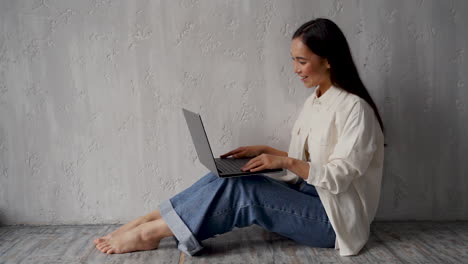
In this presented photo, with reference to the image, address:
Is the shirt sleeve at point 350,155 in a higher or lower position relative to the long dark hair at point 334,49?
lower

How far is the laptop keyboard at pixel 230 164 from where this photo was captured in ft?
5.78

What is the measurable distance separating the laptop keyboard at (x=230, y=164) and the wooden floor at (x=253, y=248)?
349 mm

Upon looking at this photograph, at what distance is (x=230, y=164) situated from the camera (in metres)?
1.89

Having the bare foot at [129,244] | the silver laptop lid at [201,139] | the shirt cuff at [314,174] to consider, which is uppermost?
the silver laptop lid at [201,139]

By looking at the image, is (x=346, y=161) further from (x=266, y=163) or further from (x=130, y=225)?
(x=130, y=225)

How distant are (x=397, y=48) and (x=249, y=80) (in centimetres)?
72

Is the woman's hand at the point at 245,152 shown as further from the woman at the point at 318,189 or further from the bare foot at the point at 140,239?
the bare foot at the point at 140,239

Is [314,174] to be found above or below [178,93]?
below

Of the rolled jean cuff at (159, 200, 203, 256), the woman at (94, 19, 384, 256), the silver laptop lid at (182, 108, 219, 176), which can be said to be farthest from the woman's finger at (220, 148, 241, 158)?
the rolled jean cuff at (159, 200, 203, 256)

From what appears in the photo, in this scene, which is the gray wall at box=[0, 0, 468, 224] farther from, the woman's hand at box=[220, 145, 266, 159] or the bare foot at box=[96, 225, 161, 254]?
the bare foot at box=[96, 225, 161, 254]

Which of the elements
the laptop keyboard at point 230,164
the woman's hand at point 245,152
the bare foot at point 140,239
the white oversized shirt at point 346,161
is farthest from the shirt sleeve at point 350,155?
the bare foot at point 140,239

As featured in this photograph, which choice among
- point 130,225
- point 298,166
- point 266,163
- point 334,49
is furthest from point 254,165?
point 130,225

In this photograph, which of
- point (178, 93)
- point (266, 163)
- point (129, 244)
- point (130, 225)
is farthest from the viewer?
point (178, 93)

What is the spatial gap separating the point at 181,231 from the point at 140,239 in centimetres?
21
